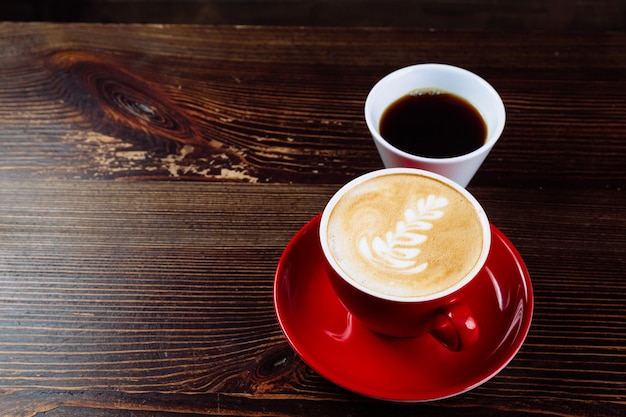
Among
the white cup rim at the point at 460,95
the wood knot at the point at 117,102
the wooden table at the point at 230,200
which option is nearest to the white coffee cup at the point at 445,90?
the white cup rim at the point at 460,95

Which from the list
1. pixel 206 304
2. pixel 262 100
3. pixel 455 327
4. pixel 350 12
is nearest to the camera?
pixel 455 327

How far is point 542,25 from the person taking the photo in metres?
1.81

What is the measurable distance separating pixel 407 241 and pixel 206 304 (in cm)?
26

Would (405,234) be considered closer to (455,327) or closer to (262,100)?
(455,327)

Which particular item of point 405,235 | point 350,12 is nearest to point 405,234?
point 405,235

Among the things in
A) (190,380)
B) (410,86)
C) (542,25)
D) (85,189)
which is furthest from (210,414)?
(542,25)

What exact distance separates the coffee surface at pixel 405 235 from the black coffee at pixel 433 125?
118mm

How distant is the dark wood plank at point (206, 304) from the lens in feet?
2.26

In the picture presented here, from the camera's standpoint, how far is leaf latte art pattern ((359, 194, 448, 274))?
64 cm

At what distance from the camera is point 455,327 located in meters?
0.61

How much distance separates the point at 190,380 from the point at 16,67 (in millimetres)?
630

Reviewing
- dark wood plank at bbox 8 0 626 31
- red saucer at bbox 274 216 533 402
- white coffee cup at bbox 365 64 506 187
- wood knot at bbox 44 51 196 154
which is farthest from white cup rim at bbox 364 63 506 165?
dark wood plank at bbox 8 0 626 31

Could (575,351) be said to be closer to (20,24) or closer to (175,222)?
(175,222)

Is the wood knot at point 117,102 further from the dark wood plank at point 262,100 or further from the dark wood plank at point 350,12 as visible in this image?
the dark wood plank at point 350,12
